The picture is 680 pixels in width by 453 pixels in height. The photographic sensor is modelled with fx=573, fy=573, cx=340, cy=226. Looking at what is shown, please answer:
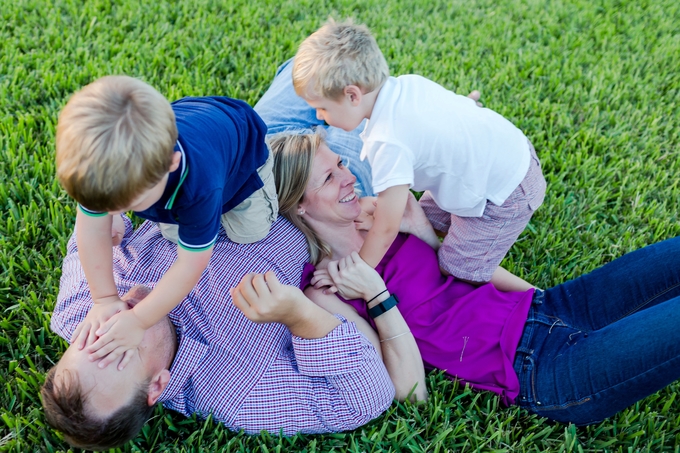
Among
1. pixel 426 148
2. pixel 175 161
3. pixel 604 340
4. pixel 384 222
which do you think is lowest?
pixel 604 340

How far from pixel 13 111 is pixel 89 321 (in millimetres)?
2346

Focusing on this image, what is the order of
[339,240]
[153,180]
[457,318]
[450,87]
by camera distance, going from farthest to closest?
1. [450,87]
2. [339,240]
3. [457,318]
4. [153,180]

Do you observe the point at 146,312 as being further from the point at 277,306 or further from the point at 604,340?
the point at 604,340

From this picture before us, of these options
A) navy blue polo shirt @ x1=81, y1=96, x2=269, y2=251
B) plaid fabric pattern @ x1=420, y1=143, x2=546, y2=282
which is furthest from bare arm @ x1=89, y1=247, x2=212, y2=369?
plaid fabric pattern @ x1=420, y1=143, x2=546, y2=282

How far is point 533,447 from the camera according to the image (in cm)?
250

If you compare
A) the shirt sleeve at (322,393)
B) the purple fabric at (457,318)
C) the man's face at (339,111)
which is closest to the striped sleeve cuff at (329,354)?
the shirt sleeve at (322,393)

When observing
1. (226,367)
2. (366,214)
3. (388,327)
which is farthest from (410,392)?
(366,214)

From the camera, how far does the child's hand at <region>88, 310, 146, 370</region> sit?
2.13 m

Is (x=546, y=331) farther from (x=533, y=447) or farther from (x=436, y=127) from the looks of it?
(x=436, y=127)

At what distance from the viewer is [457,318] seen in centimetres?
277

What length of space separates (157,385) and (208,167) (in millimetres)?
977

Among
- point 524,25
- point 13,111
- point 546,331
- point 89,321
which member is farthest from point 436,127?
point 524,25

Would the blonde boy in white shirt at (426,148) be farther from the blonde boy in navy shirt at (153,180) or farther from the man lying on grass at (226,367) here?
the man lying on grass at (226,367)

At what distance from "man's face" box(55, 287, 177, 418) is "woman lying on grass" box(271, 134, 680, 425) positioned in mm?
762
